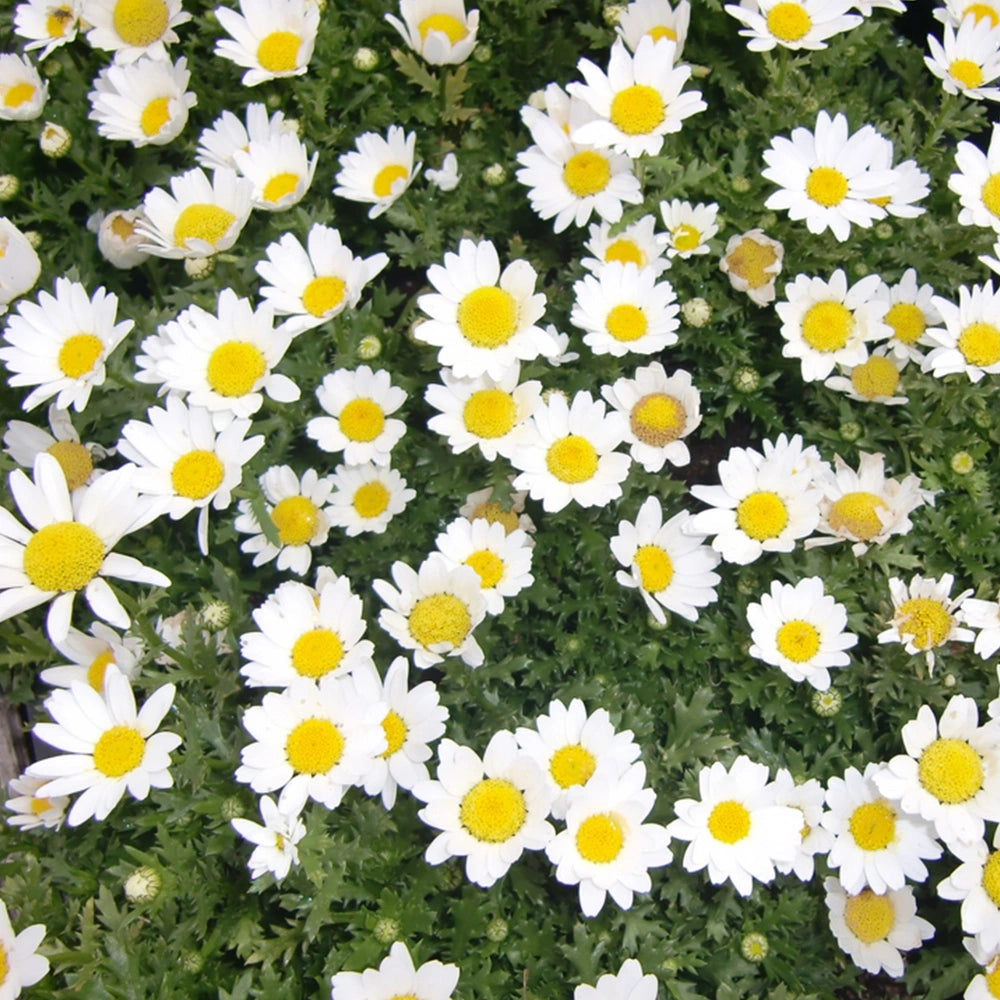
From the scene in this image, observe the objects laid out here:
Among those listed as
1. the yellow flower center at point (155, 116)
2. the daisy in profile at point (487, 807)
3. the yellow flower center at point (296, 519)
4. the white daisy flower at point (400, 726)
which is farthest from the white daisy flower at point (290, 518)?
the yellow flower center at point (155, 116)

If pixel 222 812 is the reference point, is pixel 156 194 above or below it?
above

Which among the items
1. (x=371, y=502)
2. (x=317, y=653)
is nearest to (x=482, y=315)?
(x=371, y=502)

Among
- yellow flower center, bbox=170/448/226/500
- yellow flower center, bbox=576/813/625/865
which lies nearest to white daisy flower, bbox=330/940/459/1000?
yellow flower center, bbox=576/813/625/865

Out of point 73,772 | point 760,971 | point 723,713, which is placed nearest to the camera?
point 73,772

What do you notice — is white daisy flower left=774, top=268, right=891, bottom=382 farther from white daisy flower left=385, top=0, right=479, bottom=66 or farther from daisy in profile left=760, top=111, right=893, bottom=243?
white daisy flower left=385, top=0, right=479, bottom=66

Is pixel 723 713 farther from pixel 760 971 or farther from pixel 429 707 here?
pixel 429 707

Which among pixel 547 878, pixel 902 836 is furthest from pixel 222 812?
pixel 902 836
